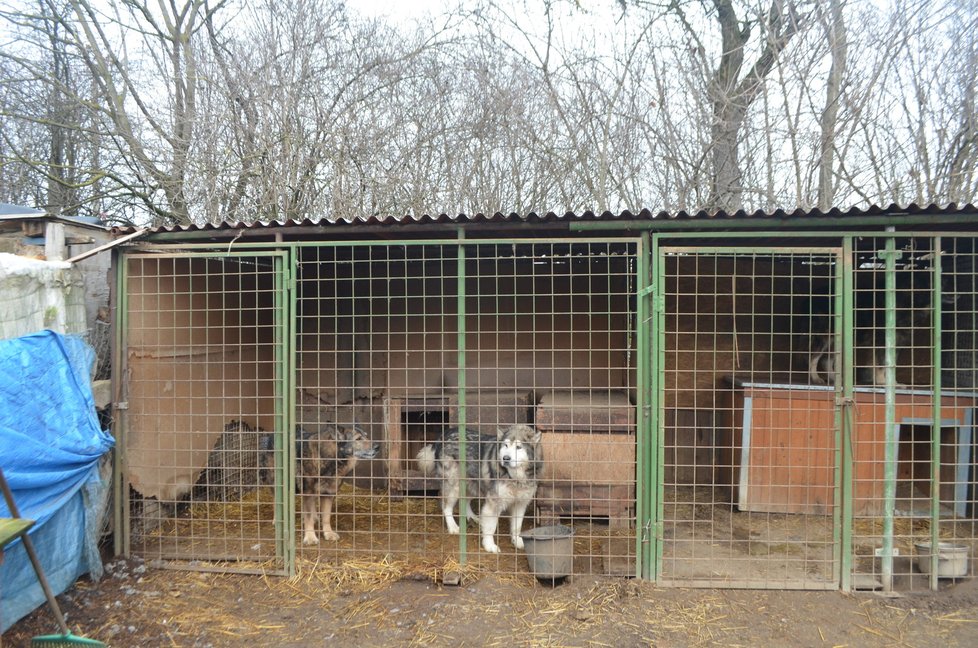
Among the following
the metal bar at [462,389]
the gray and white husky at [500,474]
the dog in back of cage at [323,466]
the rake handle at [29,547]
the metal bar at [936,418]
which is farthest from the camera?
the dog in back of cage at [323,466]

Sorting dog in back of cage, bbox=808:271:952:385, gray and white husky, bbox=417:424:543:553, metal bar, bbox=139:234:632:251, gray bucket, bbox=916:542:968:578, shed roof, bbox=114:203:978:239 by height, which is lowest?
gray bucket, bbox=916:542:968:578

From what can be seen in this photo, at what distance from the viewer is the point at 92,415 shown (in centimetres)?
500

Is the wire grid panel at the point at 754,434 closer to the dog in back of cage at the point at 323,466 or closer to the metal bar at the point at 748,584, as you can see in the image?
the metal bar at the point at 748,584

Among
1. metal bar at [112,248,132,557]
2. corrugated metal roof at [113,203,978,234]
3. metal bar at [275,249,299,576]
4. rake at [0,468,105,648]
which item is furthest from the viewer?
metal bar at [112,248,132,557]

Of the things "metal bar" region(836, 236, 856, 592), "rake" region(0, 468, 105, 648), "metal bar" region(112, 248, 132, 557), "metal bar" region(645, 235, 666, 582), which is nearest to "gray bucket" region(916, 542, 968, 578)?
"metal bar" region(836, 236, 856, 592)

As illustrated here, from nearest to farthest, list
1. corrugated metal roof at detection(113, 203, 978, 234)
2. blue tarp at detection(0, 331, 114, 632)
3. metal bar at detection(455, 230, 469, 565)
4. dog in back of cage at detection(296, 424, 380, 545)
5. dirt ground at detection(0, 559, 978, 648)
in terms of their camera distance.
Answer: blue tarp at detection(0, 331, 114, 632) → dirt ground at detection(0, 559, 978, 648) → corrugated metal roof at detection(113, 203, 978, 234) → metal bar at detection(455, 230, 469, 565) → dog in back of cage at detection(296, 424, 380, 545)

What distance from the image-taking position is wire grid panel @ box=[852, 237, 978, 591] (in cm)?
504

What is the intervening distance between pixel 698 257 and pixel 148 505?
22.7ft

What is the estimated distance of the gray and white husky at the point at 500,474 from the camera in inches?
225

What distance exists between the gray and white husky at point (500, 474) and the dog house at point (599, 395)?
0.73ft

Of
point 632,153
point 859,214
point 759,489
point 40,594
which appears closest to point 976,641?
point 759,489

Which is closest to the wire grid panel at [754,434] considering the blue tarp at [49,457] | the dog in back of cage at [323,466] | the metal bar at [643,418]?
the metal bar at [643,418]

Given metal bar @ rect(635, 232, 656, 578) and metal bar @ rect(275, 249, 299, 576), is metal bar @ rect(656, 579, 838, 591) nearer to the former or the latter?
metal bar @ rect(635, 232, 656, 578)

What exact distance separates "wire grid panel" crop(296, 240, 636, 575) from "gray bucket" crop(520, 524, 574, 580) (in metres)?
0.03
